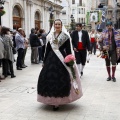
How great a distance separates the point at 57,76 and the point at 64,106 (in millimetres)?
711

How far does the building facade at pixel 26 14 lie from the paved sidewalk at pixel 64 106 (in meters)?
14.8

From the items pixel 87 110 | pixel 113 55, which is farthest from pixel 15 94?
pixel 113 55

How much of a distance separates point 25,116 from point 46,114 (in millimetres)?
379

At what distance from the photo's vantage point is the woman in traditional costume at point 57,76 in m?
4.91

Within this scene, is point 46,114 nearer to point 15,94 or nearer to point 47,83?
point 47,83

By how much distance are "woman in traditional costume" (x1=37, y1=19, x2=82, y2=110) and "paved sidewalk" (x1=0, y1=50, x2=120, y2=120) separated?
0.85 ft

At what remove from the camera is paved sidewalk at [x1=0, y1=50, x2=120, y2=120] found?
472 cm

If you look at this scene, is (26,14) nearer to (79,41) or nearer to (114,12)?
(79,41)

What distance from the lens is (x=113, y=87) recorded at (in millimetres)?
7027

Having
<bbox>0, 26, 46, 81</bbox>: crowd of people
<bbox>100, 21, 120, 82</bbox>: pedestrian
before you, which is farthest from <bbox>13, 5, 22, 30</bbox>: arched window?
<bbox>100, 21, 120, 82</bbox>: pedestrian

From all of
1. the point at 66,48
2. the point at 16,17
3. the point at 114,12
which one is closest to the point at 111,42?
the point at 66,48

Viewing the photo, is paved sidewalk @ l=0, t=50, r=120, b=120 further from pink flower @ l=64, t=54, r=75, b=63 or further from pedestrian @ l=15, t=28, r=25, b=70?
pedestrian @ l=15, t=28, r=25, b=70

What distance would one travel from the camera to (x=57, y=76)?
495 centimetres

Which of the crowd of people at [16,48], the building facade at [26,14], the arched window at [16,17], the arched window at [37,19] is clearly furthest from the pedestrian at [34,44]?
the arched window at [37,19]
